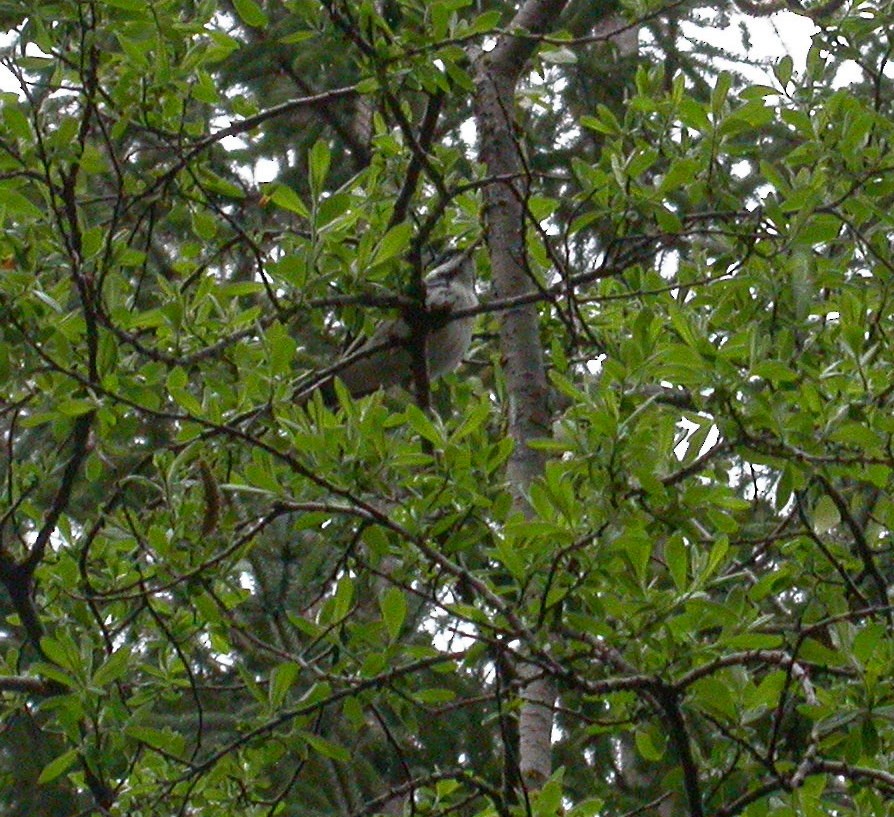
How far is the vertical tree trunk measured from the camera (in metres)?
3.02

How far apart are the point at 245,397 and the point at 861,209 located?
139 centimetres

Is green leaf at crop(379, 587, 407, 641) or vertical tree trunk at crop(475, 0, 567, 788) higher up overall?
vertical tree trunk at crop(475, 0, 567, 788)

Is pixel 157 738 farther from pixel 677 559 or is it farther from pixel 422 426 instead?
pixel 677 559

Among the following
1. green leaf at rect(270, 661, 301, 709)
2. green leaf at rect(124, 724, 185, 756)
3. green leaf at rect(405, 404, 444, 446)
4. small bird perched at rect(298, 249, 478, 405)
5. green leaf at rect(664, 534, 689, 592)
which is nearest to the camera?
green leaf at rect(664, 534, 689, 592)

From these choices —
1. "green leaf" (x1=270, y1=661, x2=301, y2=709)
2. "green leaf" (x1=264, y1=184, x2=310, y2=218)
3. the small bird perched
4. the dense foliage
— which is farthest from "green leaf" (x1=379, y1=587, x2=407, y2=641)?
the small bird perched

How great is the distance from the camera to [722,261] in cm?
322

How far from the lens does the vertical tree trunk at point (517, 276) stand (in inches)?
119

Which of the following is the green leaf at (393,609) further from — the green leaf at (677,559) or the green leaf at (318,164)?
the green leaf at (318,164)

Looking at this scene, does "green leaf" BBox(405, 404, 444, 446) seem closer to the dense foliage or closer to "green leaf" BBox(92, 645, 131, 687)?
the dense foliage

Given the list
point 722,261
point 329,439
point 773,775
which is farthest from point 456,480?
point 722,261

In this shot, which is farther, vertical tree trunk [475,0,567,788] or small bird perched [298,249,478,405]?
small bird perched [298,249,478,405]

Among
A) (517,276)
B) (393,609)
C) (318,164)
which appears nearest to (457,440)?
(393,609)

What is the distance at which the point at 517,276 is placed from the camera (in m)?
3.58

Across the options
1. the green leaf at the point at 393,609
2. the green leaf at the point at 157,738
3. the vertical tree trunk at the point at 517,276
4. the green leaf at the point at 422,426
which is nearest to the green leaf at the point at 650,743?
the vertical tree trunk at the point at 517,276
